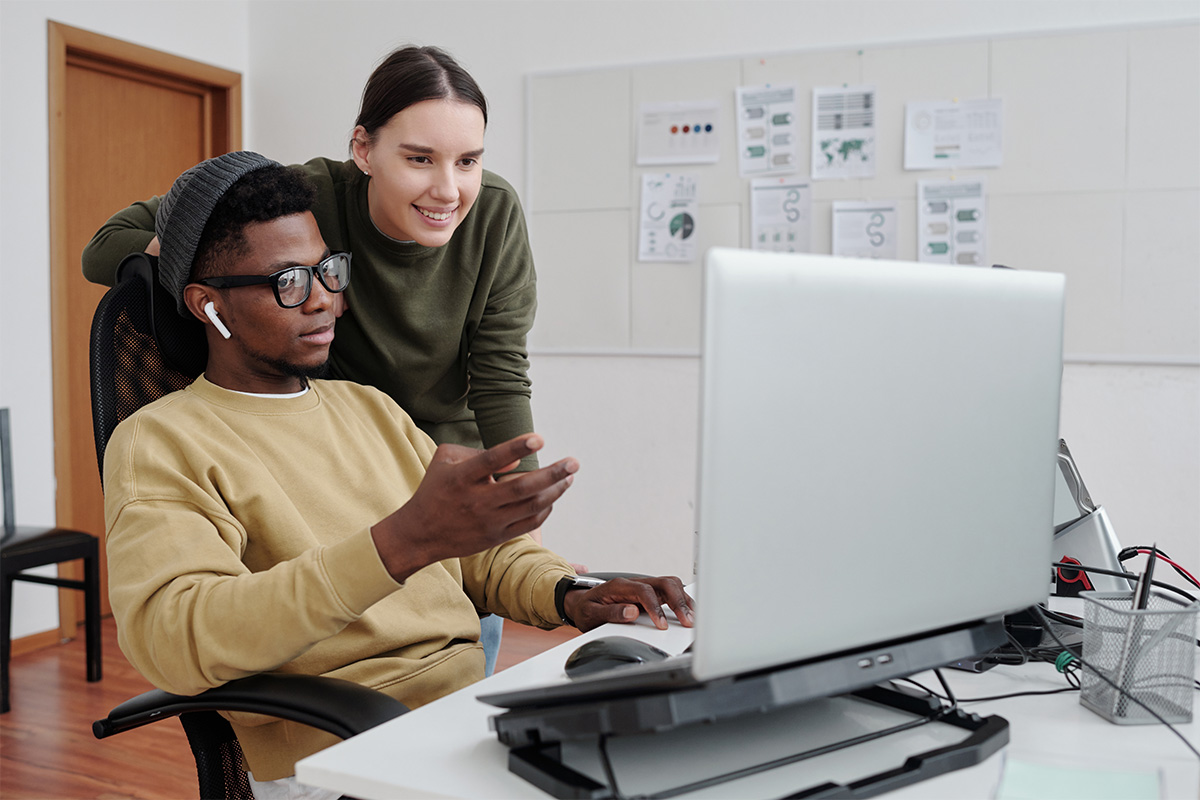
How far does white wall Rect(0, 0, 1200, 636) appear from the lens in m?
2.99

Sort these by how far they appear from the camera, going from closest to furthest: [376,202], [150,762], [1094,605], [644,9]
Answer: [1094,605] < [376,202] < [150,762] < [644,9]

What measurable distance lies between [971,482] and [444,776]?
46cm

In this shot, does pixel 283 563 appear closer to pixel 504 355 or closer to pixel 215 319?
pixel 215 319

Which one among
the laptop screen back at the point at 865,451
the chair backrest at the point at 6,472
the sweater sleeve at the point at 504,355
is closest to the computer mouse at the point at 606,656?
the laptop screen back at the point at 865,451

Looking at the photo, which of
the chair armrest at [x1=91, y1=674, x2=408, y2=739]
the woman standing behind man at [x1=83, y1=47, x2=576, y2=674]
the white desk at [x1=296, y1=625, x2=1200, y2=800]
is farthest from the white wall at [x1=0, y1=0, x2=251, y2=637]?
the white desk at [x1=296, y1=625, x2=1200, y2=800]

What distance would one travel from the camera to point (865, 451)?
0.72 m

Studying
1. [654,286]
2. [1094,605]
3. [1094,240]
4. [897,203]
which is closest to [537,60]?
[654,286]

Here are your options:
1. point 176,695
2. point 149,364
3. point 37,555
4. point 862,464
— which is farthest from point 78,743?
point 862,464

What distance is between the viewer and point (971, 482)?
79 centimetres

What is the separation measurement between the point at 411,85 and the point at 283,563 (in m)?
0.89

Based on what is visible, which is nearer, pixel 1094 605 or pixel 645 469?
pixel 1094 605

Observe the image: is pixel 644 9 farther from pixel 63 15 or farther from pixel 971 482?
pixel 971 482

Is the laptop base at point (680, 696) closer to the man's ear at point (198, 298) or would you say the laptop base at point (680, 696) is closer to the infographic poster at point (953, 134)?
the man's ear at point (198, 298)

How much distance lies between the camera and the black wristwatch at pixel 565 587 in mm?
1264
